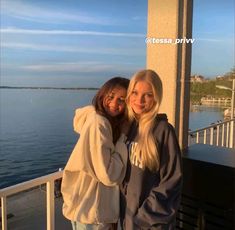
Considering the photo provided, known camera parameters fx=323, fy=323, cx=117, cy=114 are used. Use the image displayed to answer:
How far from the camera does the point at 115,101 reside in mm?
1620

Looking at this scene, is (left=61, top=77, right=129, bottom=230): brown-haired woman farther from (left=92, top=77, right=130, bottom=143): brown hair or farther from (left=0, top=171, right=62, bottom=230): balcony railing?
(left=0, top=171, right=62, bottom=230): balcony railing

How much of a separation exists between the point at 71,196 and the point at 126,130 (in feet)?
1.48

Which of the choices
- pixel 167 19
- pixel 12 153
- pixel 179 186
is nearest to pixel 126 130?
pixel 179 186

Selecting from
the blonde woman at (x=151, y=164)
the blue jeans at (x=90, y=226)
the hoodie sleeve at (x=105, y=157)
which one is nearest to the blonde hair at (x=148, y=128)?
the blonde woman at (x=151, y=164)

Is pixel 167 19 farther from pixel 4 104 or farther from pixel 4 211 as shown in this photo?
pixel 4 104

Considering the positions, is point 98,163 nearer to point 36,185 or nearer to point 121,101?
point 121,101

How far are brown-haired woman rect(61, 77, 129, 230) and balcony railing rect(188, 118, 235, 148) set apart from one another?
2497 mm

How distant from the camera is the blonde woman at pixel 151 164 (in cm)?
149

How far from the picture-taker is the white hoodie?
1536mm

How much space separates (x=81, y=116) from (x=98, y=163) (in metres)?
0.29

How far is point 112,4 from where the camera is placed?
3.39m

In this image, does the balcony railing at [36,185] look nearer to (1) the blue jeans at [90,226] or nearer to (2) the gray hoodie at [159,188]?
(1) the blue jeans at [90,226]

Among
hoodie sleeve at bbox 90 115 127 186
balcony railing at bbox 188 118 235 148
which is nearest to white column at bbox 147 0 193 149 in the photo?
hoodie sleeve at bbox 90 115 127 186

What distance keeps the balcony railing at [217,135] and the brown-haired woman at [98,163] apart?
2.50 metres
